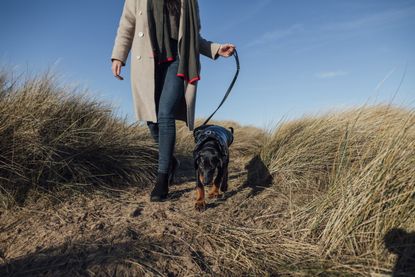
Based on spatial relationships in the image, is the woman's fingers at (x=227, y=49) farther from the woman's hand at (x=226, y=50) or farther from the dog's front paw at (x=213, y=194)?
the dog's front paw at (x=213, y=194)

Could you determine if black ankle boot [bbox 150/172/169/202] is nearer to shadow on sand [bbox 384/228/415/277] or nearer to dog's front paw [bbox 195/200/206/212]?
dog's front paw [bbox 195/200/206/212]

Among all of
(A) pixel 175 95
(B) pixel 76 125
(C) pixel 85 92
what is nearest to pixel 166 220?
(A) pixel 175 95

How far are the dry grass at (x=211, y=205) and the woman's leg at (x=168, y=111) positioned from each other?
0.40m

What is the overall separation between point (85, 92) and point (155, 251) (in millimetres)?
2735

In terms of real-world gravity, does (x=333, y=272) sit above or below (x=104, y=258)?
above

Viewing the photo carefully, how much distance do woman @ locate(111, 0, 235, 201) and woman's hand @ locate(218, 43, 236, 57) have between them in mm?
259

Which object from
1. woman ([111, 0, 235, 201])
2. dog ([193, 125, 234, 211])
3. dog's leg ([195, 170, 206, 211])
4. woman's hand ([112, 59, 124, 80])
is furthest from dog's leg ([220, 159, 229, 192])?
woman's hand ([112, 59, 124, 80])

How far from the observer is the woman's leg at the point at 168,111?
2.87m

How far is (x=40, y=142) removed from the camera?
2963mm

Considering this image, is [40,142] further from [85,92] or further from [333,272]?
[333,272]

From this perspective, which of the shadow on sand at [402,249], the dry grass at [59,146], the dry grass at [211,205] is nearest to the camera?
the shadow on sand at [402,249]

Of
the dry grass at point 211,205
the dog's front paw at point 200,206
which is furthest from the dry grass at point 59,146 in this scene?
the dog's front paw at point 200,206

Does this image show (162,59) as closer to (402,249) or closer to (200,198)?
(200,198)

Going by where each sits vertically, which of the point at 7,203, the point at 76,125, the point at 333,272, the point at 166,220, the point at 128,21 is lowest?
the point at 7,203
